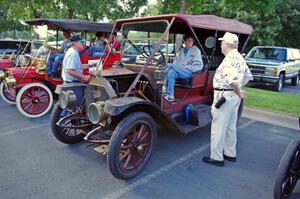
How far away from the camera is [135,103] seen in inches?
125

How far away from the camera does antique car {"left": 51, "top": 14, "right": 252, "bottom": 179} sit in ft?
10.6

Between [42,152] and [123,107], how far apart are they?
1.79m

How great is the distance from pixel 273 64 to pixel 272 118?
5513mm

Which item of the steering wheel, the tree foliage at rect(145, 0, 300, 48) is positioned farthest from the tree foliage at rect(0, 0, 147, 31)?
the steering wheel

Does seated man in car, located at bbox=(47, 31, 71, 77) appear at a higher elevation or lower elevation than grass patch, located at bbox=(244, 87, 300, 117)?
higher

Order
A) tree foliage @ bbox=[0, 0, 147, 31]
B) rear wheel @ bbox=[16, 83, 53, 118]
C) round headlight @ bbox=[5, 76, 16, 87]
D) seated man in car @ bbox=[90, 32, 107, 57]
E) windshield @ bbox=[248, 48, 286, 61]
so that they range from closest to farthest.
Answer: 1. rear wheel @ bbox=[16, 83, 53, 118]
2. round headlight @ bbox=[5, 76, 16, 87]
3. seated man in car @ bbox=[90, 32, 107, 57]
4. windshield @ bbox=[248, 48, 286, 61]
5. tree foliage @ bbox=[0, 0, 147, 31]

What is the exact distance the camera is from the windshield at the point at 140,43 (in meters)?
4.32

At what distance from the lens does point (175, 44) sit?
5539 millimetres

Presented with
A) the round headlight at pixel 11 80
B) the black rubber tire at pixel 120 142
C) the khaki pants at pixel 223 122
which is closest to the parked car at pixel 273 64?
the khaki pants at pixel 223 122

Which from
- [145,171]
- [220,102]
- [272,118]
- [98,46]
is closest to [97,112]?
[145,171]

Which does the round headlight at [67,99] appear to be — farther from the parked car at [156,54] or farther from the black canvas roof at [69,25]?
the black canvas roof at [69,25]

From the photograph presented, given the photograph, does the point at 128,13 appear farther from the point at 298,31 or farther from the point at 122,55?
the point at 122,55

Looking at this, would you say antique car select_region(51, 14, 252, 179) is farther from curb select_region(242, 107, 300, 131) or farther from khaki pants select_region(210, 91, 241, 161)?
curb select_region(242, 107, 300, 131)

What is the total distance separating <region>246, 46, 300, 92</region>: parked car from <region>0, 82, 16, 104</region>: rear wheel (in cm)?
908
